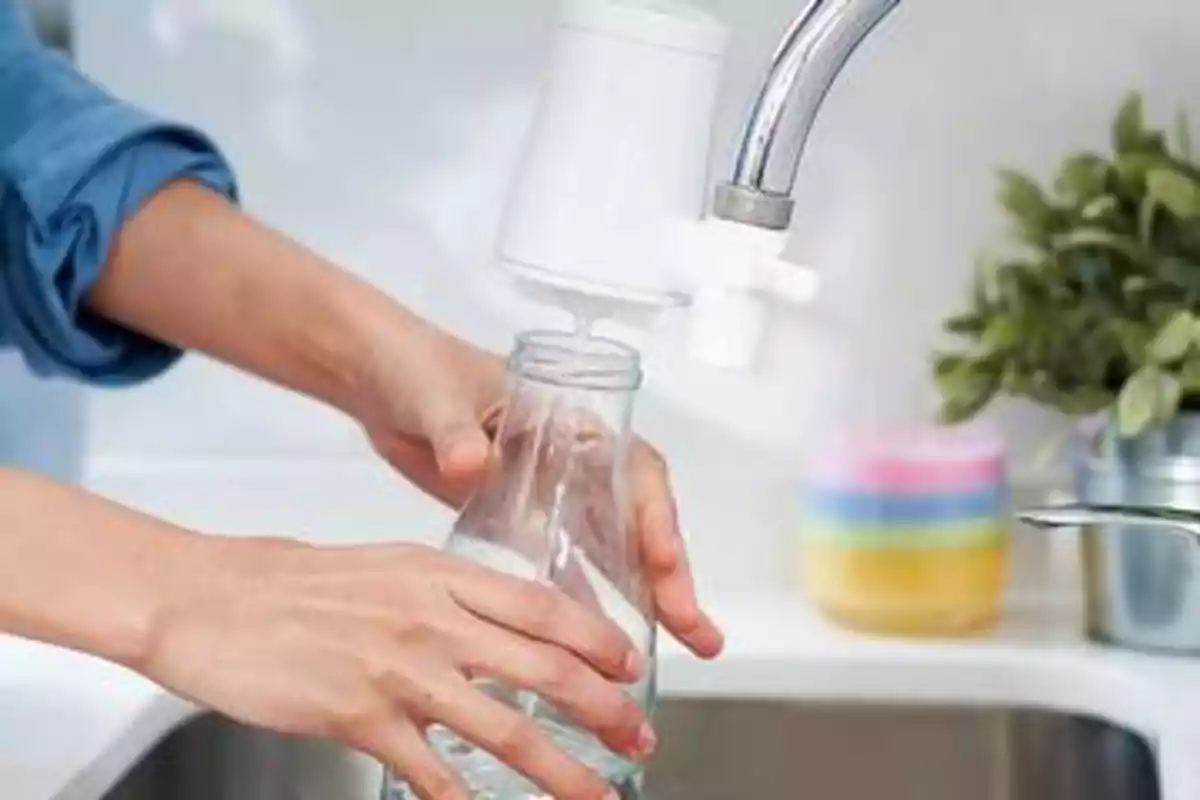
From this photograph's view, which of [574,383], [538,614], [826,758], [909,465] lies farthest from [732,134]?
[538,614]

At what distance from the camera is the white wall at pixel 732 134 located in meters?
1.10

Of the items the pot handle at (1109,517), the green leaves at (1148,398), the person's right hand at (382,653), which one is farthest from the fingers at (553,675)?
the green leaves at (1148,398)

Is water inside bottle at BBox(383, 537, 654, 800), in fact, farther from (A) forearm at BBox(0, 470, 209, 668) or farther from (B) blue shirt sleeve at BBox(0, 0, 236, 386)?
(B) blue shirt sleeve at BBox(0, 0, 236, 386)

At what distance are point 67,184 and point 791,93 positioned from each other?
1.00 feet

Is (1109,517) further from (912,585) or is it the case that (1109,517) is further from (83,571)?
(83,571)

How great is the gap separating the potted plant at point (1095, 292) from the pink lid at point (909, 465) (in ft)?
0.08

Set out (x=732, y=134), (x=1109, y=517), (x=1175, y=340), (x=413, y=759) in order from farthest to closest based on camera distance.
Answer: (x=732, y=134)
(x=1175, y=340)
(x=1109, y=517)
(x=413, y=759)

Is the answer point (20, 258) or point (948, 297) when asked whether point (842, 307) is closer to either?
point (948, 297)

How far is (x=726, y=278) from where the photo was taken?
2.27ft

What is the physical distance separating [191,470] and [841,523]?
1.02 feet

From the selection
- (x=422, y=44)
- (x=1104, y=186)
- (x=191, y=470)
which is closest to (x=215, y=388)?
(x=191, y=470)

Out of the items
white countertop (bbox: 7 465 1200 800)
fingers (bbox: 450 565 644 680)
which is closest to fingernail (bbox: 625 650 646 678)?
fingers (bbox: 450 565 644 680)

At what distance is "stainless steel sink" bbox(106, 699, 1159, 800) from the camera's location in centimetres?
102

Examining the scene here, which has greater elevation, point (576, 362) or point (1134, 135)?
point (1134, 135)
